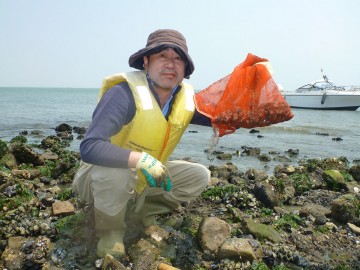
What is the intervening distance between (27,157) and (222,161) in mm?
6516

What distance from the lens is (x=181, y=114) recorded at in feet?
13.7

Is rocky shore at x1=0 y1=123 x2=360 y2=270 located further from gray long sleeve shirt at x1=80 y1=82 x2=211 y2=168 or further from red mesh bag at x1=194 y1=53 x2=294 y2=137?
red mesh bag at x1=194 y1=53 x2=294 y2=137

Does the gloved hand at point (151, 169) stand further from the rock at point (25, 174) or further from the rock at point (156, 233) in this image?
the rock at point (25, 174)

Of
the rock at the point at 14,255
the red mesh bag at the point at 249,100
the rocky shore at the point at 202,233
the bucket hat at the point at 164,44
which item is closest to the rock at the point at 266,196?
the rocky shore at the point at 202,233

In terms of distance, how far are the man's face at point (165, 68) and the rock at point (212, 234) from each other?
6.07 feet

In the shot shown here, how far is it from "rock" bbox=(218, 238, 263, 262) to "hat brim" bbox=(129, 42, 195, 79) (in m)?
2.16

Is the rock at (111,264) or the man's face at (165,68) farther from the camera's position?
the man's face at (165,68)

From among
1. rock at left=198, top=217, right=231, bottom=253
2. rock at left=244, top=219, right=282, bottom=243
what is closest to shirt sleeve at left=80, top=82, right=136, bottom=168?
rock at left=198, top=217, right=231, bottom=253

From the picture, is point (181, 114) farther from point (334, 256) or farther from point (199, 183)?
point (334, 256)

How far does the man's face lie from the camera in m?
3.94

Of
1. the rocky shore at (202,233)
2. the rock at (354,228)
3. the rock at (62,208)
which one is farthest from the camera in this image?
the rock at (354,228)

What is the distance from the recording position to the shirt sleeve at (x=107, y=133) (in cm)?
335

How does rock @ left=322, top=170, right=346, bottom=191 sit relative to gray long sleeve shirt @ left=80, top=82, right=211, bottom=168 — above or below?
below

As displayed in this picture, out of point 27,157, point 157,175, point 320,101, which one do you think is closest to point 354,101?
point 320,101
